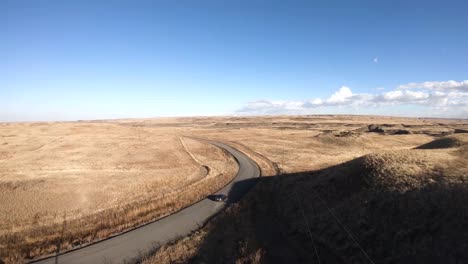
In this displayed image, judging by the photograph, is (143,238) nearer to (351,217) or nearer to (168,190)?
(168,190)

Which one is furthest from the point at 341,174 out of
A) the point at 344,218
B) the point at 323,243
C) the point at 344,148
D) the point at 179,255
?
the point at 344,148

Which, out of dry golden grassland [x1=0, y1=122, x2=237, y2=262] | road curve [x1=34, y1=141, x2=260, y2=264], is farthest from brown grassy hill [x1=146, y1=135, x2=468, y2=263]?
dry golden grassland [x1=0, y1=122, x2=237, y2=262]

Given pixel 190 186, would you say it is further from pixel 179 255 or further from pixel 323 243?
pixel 323 243

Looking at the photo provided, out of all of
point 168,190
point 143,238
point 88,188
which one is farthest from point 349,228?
point 88,188

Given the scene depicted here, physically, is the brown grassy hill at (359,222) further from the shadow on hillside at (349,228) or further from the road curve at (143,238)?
the road curve at (143,238)

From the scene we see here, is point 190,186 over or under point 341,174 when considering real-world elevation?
under

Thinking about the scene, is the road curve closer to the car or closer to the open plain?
the car
